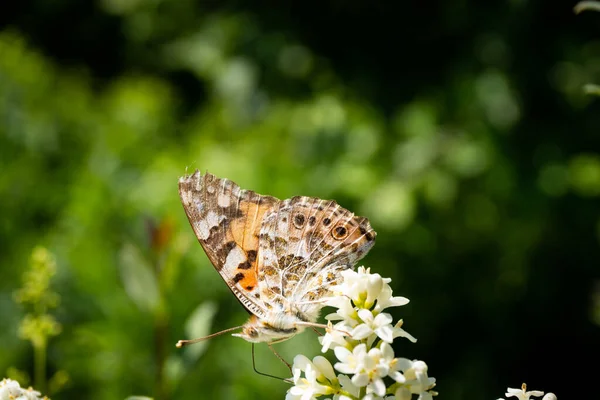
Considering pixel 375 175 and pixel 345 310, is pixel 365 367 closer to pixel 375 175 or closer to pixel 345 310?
pixel 345 310

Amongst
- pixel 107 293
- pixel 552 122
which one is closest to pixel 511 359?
pixel 552 122

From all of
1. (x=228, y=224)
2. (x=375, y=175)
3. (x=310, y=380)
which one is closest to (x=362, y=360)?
(x=310, y=380)

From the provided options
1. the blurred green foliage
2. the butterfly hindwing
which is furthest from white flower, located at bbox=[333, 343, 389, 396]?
the blurred green foliage

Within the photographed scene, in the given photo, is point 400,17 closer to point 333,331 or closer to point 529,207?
point 529,207

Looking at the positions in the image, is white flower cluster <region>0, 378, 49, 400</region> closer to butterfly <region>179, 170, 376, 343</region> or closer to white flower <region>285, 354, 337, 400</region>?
white flower <region>285, 354, 337, 400</region>

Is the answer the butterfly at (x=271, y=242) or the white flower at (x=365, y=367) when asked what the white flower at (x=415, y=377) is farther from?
the butterfly at (x=271, y=242)

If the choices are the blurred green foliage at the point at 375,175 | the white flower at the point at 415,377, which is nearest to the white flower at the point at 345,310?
the white flower at the point at 415,377
